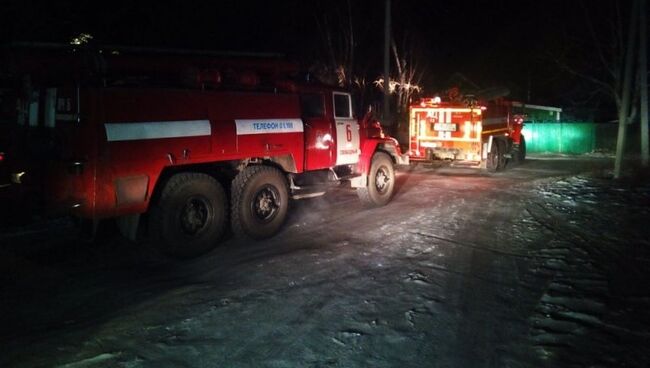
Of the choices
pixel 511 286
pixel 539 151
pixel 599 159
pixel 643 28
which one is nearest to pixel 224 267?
pixel 511 286

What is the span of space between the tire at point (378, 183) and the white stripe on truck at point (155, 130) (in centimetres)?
441

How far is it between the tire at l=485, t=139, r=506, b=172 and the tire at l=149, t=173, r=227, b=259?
39.1 ft

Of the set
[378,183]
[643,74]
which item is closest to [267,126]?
[378,183]

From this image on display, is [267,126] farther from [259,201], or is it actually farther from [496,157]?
[496,157]

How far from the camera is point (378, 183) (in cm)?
1159

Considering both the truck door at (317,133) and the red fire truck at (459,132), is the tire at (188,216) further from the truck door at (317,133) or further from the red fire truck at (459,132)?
the red fire truck at (459,132)

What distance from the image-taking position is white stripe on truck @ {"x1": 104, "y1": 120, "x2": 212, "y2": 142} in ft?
21.9

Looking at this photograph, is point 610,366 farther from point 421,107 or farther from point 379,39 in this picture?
point 379,39

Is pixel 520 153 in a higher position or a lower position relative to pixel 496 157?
higher

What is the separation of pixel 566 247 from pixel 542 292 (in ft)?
7.56

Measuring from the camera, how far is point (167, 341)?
4.91 m

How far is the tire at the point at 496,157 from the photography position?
18.1 metres

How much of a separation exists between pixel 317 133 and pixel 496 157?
10.6 meters

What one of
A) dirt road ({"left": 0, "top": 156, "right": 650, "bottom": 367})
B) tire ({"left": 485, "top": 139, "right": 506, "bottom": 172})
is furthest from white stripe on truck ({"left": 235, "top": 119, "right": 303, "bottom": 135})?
tire ({"left": 485, "top": 139, "right": 506, "bottom": 172})
